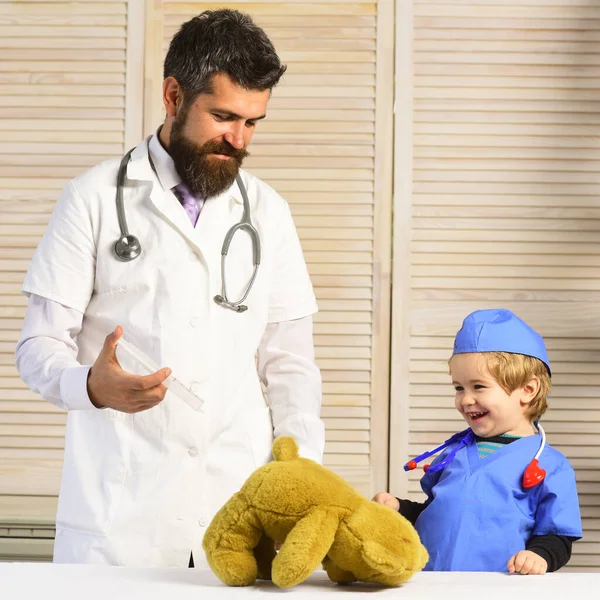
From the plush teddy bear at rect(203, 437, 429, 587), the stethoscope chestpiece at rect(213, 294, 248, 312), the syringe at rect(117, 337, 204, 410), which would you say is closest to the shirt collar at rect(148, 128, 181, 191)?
the stethoscope chestpiece at rect(213, 294, 248, 312)

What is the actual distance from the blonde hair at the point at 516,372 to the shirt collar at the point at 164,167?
2.05 ft

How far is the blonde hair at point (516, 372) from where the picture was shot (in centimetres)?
158

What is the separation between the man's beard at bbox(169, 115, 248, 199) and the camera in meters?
1.52

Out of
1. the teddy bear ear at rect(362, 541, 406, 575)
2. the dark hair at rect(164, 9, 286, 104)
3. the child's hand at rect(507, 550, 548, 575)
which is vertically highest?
the dark hair at rect(164, 9, 286, 104)

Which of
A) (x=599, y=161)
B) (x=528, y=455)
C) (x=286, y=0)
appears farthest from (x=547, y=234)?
(x=528, y=455)

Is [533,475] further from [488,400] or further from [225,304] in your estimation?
[225,304]

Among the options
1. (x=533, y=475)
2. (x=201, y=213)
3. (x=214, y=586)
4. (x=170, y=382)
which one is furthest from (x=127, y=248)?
(x=533, y=475)

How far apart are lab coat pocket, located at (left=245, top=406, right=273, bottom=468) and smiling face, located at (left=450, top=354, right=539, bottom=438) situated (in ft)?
1.12

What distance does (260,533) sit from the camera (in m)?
1.02

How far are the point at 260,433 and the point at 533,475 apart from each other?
462 mm

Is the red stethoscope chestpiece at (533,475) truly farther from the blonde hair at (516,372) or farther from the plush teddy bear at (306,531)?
the plush teddy bear at (306,531)

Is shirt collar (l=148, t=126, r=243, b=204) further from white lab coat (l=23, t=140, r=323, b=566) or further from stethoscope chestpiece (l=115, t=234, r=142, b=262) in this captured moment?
stethoscope chestpiece (l=115, t=234, r=142, b=262)

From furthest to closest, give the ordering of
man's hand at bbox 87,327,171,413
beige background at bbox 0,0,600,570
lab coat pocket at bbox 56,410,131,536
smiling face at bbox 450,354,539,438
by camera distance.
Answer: beige background at bbox 0,0,600,570
smiling face at bbox 450,354,539,438
lab coat pocket at bbox 56,410,131,536
man's hand at bbox 87,327,171,413

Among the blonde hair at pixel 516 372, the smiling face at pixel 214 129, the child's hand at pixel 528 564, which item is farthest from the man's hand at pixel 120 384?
the blonde hair at pixel 516 372
